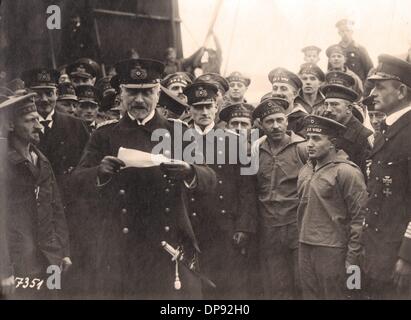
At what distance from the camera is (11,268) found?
480cm

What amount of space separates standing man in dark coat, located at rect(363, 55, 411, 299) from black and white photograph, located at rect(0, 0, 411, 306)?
10 mm

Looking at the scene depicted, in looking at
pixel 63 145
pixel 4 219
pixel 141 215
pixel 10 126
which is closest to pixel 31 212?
pixel 4 219

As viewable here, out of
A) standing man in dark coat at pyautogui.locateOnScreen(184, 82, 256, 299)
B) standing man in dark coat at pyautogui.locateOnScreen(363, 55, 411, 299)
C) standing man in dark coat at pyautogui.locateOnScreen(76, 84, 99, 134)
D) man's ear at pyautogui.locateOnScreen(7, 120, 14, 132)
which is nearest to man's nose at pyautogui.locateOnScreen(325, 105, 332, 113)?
standing man in dark coat at pyautogui.locateOnScreen(363, 55, 411, 299)

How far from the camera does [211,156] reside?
4.73 meters

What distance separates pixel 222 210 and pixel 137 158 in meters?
0.76

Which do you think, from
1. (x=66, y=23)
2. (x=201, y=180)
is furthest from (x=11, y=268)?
(x=66, y=23)

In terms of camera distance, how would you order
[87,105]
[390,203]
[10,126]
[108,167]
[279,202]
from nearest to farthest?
[390,203] → [108,167] → [279,202] → [10,126] → [87,105]

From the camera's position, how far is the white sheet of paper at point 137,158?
183 inches

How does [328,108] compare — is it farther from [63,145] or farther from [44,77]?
[44,77]

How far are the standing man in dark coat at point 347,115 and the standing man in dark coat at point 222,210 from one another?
28.7 inches

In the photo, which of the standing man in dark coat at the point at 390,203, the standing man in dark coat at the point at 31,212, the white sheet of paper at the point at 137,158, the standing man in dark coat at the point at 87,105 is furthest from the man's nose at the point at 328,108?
the standing man in dark coat at the point at 31,212

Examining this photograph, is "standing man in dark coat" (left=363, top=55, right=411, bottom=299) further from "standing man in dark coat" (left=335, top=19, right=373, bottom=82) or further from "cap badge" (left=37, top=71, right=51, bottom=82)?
"cap badge" (left=37, top=71, right=51, bottom=82)

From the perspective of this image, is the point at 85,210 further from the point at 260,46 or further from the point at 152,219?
the point at 260,46

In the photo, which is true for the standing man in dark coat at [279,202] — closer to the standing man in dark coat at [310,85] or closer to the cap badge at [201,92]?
the standing man in dark coat at [310,85]
